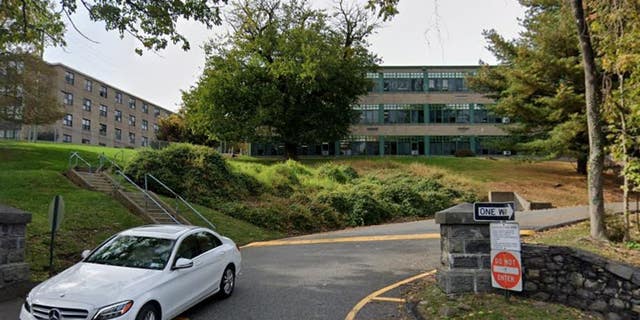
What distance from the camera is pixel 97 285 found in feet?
18.1

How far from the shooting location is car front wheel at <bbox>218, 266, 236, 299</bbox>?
304 inches

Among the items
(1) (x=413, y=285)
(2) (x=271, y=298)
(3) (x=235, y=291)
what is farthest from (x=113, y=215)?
(1) (x=413, y=285)

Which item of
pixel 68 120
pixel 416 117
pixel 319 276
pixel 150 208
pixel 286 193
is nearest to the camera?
pixel 319 276

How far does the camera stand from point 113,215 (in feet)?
48.6

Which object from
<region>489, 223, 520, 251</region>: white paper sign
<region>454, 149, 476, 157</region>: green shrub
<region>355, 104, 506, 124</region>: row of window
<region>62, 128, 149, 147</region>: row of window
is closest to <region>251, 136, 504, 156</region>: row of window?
<region>355, 104, 506, 124</region>: row of window

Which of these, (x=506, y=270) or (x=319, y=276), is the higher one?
(x=506, y=270)

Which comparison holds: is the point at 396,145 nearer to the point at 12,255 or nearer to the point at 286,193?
the point at 286,193

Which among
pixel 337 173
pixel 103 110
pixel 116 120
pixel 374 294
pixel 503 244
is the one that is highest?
pixel 103 110

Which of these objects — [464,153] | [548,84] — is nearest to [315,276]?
[548,84]

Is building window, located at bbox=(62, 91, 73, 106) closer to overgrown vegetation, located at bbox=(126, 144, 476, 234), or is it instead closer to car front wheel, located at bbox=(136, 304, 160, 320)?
overgrown vegetation, located at bbox=(126, 144, 476, 234)

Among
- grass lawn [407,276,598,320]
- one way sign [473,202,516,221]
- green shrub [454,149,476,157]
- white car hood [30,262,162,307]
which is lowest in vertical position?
grass lawn [407,276,598,320]

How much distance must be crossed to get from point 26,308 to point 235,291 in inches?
144

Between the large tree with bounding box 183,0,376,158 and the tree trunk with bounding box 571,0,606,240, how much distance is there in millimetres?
24628

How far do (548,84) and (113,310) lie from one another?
29.7m
